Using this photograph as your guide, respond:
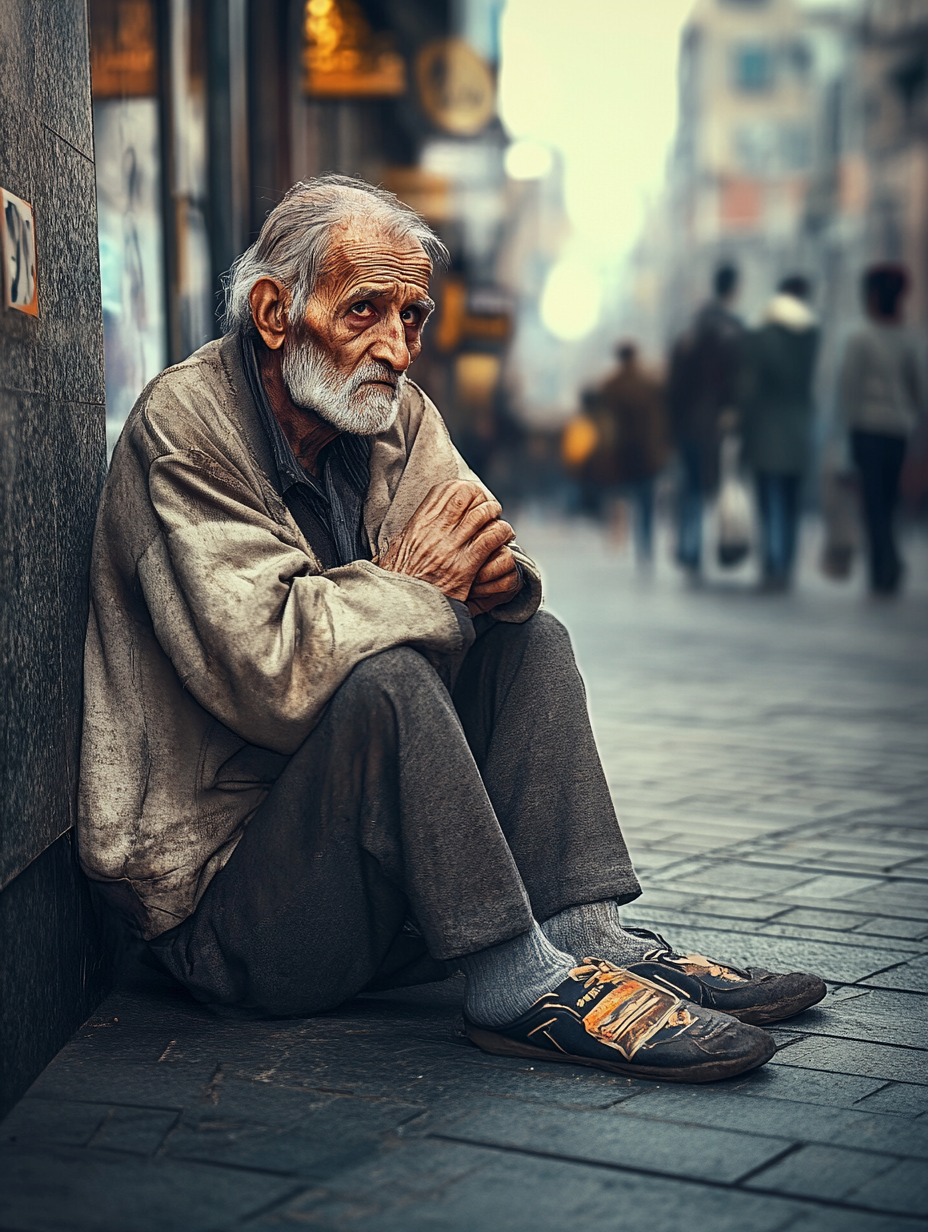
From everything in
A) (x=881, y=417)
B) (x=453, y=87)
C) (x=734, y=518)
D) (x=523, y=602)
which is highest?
(x=453, y=87)

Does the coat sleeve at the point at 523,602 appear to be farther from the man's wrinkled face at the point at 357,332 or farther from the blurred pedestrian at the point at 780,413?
the blurred pedestrian at the point at 780,413

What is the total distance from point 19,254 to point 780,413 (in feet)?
34.7

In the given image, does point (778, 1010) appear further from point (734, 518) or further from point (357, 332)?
point (734, 518)

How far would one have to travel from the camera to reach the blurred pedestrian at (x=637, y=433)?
15289 mm

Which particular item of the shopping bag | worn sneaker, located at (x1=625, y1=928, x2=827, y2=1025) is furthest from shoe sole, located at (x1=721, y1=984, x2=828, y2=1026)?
the shopping bag

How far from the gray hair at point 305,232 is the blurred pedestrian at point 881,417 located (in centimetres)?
928

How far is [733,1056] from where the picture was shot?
8.34 feet

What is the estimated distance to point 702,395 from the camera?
13.2 m

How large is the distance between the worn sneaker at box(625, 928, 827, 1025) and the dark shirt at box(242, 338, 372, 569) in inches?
33.8

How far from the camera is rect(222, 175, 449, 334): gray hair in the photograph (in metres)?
2.82

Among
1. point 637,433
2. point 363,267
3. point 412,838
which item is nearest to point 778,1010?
point 412,838

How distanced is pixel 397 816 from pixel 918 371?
33.3 ft

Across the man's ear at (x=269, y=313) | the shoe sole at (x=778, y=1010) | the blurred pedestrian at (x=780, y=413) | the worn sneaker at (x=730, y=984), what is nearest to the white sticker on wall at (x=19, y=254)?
the man's ear at (x=269, y=313)

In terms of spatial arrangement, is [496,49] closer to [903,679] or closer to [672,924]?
[903,679]
